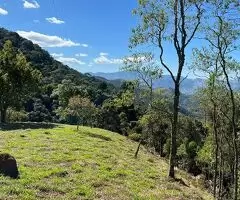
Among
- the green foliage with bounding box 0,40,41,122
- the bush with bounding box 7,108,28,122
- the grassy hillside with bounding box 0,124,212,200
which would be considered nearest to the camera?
the grassy hillside with bounding box 0,124,212,200

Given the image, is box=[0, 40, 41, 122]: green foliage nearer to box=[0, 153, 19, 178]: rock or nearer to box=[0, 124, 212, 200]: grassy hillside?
box=[0, 124, 212, 200]: grassy hillside

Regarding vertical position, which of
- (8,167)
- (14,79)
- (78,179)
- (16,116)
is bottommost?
(16,116)

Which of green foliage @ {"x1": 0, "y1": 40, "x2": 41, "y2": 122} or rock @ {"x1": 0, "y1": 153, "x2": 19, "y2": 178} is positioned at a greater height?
green foliage @ {"x1": 0, "y1": 40, "x2": 41, "y2": 122}

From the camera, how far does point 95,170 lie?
31.4 metres

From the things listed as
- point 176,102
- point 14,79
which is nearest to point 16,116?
point 14,79

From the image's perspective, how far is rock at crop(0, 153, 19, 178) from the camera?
2412cm

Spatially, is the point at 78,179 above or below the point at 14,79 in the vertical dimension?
below

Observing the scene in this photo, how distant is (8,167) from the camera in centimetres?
2444

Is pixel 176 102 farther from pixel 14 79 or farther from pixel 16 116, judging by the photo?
pixel 16 116

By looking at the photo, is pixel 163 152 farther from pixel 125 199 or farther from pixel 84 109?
pixel 125 199

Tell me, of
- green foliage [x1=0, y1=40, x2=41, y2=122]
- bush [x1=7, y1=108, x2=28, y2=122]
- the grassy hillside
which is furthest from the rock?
bush [x1=7, y1=108, x2=28, y2=122]

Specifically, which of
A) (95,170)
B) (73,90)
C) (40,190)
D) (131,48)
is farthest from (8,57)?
(40,190)

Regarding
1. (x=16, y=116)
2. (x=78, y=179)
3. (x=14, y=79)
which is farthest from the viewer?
(x=16, y=116)

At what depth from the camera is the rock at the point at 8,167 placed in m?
24.1
